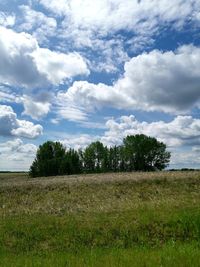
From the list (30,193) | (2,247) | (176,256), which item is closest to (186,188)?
(30,193)

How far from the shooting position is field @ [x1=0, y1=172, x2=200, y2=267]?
45.1 feet

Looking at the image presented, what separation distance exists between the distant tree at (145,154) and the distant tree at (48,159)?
72.0 ft

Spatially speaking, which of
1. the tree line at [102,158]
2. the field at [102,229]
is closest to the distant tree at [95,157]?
the tree line at [102,158]

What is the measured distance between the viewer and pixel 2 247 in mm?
18344

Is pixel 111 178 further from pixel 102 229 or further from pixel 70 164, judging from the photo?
pixel 70 164

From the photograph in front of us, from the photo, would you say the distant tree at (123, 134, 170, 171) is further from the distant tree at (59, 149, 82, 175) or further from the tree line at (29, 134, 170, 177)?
the distant tree at (59, 149, 82, 175)

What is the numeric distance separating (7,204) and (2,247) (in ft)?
44.1

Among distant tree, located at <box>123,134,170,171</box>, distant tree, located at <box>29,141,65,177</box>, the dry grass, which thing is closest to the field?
the dry grass

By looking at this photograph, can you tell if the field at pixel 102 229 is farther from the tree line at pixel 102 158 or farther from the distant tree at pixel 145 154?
the distant tree at pixel 145 154

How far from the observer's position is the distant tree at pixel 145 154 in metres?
127

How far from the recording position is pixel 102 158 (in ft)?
445

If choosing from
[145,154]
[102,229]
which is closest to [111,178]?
[102,229]

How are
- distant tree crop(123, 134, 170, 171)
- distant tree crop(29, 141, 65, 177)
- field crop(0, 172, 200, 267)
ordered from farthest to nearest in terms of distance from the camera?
1. distant tree crop(123, 134, 170, 171)
2. distant tree crop(29, 141, 65, 177)
3. field crop(0, 172, 200, 267)

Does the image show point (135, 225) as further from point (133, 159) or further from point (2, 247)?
point (133, 159)
